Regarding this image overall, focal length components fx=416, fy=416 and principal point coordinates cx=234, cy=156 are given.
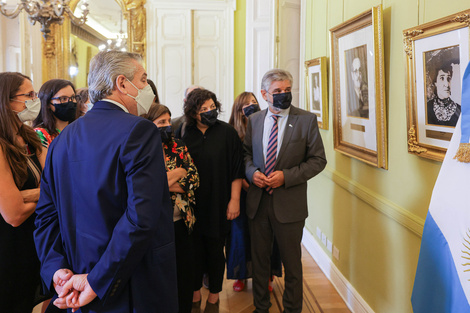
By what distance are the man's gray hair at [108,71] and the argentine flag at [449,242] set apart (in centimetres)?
129

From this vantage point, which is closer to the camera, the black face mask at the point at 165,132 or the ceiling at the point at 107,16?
the black face mask at the point at 165,132

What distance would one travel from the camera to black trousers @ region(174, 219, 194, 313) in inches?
111

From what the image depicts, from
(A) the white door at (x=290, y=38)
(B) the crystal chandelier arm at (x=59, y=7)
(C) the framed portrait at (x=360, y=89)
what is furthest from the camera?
(A) the white door at (x=290, y=38)

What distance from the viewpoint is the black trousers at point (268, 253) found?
3070 millimetres

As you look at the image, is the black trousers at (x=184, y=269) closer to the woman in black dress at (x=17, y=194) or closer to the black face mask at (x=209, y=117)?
the black face mask at (x=209, y=117)

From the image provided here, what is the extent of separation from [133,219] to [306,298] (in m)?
2.51

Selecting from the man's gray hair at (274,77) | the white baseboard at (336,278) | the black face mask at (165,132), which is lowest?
the white baseboard at (336,278)

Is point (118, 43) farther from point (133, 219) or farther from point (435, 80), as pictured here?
point (133, 219)

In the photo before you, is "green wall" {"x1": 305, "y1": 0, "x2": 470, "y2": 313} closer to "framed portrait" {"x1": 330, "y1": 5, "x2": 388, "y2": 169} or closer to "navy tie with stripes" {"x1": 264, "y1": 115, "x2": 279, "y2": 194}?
"framed portrait" {"x1": 330, "y1": 5, "x2": 388, "y2": 169}

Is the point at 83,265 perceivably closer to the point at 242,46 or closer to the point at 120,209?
the point at 120,209

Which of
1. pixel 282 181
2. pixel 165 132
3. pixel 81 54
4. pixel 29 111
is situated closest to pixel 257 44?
pixel 81 54

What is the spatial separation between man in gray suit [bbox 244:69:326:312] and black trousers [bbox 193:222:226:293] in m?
0.27

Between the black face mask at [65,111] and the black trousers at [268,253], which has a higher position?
the black face mask at [65,111]

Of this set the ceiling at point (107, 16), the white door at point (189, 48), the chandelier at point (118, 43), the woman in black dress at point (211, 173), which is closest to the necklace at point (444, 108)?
the woman in black dress at point (211, 173)
